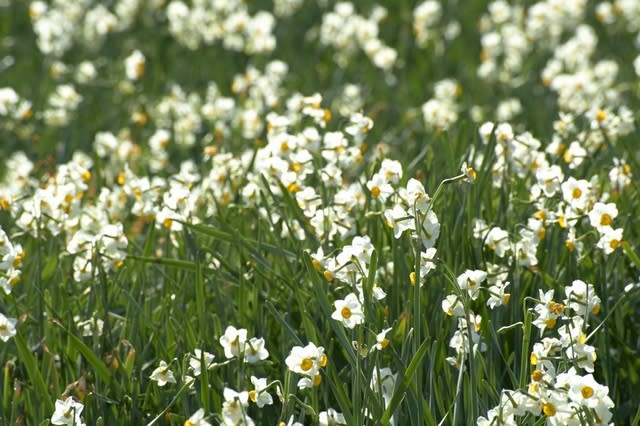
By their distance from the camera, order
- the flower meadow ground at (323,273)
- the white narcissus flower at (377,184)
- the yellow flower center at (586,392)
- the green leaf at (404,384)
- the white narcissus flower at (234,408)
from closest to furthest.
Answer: the yellow flower center at (586,392)
the white narcissus flower at (234,408)
the green leaf at (404,384)
the flower meadow ground at (323,273)
the white narcissus flower at (377,184)

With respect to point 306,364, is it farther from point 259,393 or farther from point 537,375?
point 537,375

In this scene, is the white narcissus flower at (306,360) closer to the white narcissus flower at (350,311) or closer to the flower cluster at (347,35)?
the white narcissus flower at (350,311)

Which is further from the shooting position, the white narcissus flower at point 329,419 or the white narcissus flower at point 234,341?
the white narcissus flower at point 234,341

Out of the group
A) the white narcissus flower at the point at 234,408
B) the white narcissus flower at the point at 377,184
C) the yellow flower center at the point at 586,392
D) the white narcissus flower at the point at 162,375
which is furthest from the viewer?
the white narcissus flower at the point at 377,184

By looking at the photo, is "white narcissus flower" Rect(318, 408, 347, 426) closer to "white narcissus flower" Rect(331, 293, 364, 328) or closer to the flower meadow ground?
the flower meadow ground

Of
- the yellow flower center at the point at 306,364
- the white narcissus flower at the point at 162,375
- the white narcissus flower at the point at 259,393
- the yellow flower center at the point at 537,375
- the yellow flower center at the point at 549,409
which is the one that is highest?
the white narcissus flower at the point at 162,375

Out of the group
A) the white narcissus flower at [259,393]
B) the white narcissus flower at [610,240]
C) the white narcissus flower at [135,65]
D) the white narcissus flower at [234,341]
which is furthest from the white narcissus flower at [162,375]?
the white narcissus flower at [135,65]

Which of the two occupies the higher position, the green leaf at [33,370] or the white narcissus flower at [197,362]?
the green leaf at [33,370]

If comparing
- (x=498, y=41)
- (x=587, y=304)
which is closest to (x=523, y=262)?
(x=587, y=304)

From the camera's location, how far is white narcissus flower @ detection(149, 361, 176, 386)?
2.49m

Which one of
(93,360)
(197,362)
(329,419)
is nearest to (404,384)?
(329,419)

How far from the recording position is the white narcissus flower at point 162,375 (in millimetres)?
2486

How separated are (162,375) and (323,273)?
17.9 inches

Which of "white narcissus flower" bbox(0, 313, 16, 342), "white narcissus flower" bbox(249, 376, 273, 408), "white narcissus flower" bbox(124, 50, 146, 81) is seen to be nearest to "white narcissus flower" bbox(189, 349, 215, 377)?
"white narcissus flower" bbox(249, 376, 273, 408)
